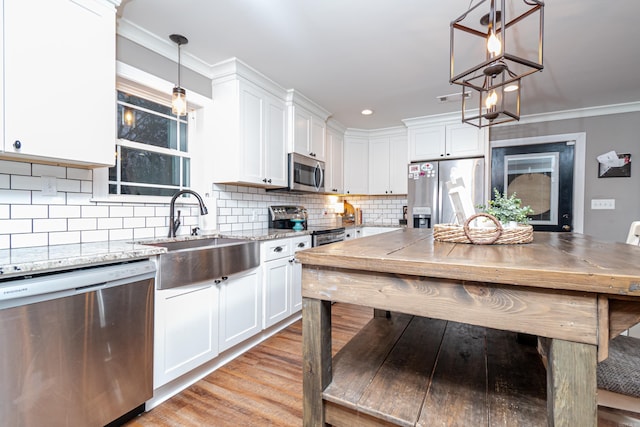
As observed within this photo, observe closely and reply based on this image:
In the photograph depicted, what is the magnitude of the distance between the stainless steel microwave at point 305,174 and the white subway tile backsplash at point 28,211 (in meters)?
2.02

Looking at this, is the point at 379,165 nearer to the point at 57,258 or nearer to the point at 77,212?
the point at 77,212

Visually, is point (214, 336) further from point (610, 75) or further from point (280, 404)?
point (610, 75)

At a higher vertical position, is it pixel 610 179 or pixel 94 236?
pixel 610 179

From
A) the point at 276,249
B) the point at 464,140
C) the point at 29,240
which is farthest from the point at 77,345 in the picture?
the point at 464,140

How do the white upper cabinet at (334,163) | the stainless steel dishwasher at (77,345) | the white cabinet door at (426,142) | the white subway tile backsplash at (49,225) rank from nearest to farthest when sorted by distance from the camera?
the stainless steel dishwasher at (77,345) → the white subway tile backsplash at (49,225) → the white cabinet door at (426,142) → the white upper cabinet at (334,163)

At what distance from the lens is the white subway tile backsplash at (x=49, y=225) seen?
1629mm

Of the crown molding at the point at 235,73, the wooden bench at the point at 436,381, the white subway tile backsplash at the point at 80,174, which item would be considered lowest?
the wooden bench at the point at 436,381

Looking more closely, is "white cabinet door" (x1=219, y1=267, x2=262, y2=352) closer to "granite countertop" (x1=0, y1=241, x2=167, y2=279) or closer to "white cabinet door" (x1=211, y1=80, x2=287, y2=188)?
"granite countertop" (x1=0, y1=241, x2=167, y2=279)

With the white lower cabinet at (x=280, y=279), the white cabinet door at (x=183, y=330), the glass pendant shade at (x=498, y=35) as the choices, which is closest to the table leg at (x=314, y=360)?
the white cabinet door at (x=183, y=330)

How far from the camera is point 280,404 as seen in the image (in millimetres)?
1681

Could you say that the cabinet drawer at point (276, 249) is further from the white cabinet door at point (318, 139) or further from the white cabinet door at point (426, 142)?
the white cabinet door at point (426, 142)

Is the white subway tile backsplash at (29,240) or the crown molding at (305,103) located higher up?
the crown molding at (305,103)

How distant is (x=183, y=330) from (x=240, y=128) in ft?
5.54

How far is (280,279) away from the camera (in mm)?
2658
